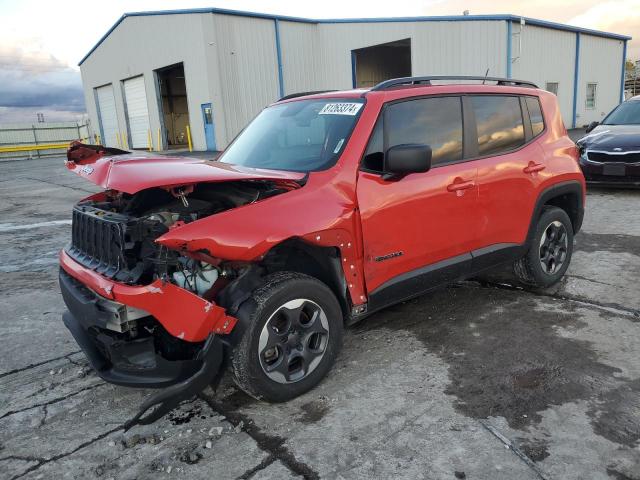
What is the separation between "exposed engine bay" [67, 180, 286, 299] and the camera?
2.75 meters

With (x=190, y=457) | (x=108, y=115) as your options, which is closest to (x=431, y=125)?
(x=190, y=457)

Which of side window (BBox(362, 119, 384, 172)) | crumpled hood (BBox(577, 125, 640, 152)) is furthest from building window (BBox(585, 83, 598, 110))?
side window (BBox(362, 119, 384, 172))

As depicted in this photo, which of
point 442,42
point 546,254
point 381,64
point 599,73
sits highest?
point 381,64

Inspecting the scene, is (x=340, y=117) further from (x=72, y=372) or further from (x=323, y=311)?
(x=72, y=372)

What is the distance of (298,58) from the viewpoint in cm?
2445

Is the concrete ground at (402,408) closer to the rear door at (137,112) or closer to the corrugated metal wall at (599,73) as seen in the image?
the rear door at (137,112)

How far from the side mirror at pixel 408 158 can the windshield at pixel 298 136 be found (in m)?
0.35

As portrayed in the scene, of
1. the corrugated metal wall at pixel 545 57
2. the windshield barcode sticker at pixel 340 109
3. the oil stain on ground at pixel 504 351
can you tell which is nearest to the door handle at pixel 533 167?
the oil stain on ground at pixel 504 351

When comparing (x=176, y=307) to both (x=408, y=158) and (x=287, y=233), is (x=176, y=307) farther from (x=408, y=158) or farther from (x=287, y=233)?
(x=408, y=158)

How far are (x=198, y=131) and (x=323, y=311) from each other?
22794 millimetres

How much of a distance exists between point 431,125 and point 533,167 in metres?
1.18

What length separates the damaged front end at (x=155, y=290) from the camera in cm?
262

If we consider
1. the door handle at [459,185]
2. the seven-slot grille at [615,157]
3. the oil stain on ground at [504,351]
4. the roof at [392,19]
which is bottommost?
the oil stain on ground at [504,351]

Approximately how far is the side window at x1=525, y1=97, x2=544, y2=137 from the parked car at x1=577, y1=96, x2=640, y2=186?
507 cm
